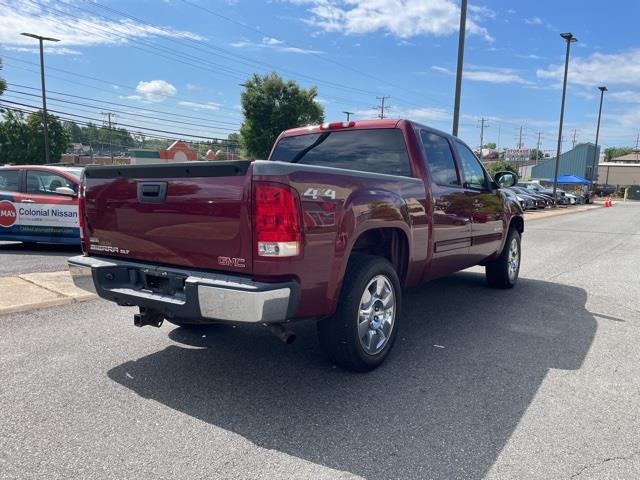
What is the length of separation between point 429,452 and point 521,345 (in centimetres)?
219

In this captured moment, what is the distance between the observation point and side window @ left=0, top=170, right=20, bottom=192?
8820 mm

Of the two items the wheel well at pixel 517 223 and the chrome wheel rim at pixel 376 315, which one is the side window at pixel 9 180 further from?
the wheel well at pixel 517 223

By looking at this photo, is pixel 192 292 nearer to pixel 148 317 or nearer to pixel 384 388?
pixel 148 317

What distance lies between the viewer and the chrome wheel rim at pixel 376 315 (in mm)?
3686

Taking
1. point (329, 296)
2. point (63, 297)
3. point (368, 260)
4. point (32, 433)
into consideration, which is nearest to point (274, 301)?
point (329, 296)

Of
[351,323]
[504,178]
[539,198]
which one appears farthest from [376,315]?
[539,198]

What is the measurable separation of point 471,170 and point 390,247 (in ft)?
6.88

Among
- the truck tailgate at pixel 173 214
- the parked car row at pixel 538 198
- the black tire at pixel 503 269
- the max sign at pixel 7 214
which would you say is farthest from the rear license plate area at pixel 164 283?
the parked car row at pixel 538 198

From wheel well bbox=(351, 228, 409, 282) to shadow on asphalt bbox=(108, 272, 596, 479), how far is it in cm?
77

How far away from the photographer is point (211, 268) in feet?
10.3

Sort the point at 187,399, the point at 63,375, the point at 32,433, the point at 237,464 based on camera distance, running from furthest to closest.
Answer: the point at 63,375 → the point at 187,399 → the point at 32,433 → the point at 237,464

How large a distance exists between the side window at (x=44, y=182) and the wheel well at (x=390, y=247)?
6.71m

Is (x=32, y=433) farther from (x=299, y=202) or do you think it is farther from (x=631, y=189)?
(x=631, y=189)

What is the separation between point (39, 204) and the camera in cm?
859
